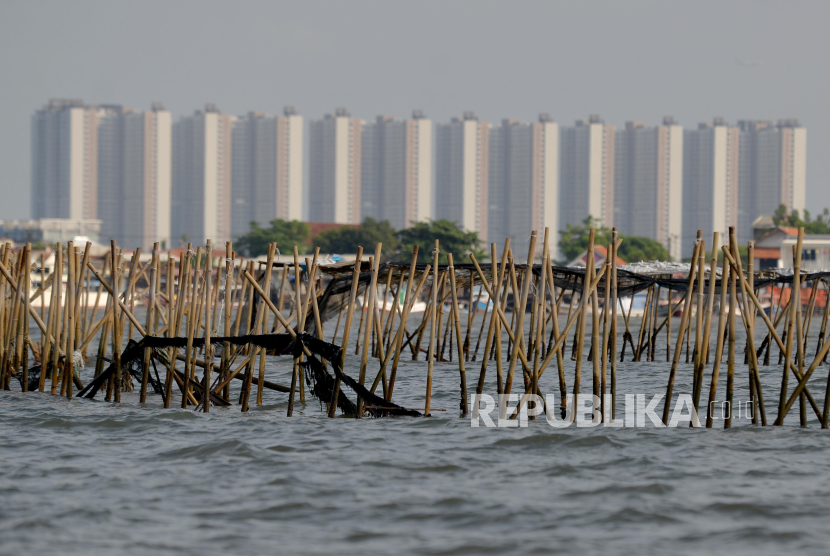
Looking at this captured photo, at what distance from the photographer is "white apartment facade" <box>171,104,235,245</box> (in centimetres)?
12219

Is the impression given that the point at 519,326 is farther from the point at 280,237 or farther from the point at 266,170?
the point at 266,170

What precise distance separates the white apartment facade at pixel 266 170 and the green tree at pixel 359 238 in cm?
4574

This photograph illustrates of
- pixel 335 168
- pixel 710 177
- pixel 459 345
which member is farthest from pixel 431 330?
pixel 710 177

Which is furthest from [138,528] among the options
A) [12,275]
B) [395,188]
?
[395,188]

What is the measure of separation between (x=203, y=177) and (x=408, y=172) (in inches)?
995

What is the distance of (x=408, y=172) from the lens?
121500 mm

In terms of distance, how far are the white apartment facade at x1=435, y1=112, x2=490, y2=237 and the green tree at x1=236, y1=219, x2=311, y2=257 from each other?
4453 cm

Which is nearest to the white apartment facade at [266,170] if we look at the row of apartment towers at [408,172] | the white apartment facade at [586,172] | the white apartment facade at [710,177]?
the row of apartment towers at [408,172]

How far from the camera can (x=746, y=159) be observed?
4744 inches

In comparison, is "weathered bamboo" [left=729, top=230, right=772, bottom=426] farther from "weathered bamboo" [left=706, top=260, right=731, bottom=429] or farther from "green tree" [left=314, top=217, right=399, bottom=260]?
"green tree" [left=314, top=217, right=399, bottom=260]

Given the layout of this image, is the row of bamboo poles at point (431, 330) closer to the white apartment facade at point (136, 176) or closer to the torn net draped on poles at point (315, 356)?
the torn net draped on poles at point (315, 356)

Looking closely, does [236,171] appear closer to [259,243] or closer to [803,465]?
[259,243]

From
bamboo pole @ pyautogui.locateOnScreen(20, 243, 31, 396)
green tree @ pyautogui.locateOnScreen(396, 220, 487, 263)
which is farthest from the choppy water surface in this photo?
green tree @ pyautogui.locateOnScreen(396, 220, 487, 263)

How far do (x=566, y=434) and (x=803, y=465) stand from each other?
8.30 feet
